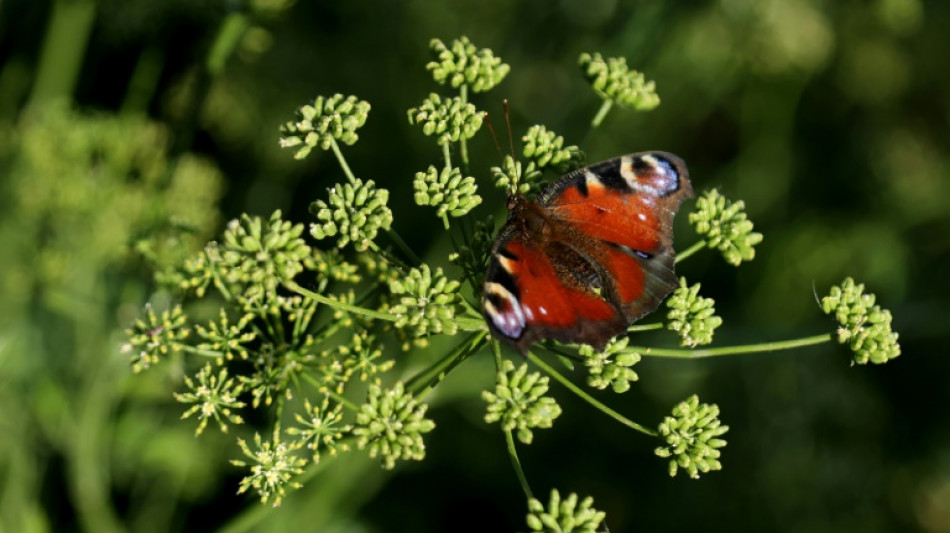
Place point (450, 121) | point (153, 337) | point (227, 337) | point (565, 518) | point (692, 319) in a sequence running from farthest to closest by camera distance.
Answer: point (450, 121)
point (692, 319)
point (153, 337)
point (227, 337)
point (565, 518)

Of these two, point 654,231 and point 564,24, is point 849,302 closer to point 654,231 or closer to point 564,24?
point 654,231

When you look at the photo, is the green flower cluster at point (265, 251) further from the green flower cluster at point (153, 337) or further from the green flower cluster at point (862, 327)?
the green flower cluster at point (862, 327)

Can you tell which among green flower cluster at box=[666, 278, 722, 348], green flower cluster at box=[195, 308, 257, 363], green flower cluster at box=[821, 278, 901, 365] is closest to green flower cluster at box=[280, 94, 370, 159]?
green flower cluster at box=[195, 308, 257, 363]

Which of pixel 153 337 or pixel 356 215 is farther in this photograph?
pixel 153 337

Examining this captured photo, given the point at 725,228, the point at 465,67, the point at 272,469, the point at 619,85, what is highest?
the point at 619,85

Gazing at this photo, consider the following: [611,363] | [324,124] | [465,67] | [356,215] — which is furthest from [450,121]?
[611,363]

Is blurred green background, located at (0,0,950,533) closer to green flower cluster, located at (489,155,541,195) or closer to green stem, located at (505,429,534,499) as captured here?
green flower cluster, located at (489,155,541,195)

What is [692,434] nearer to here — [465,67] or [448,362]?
[448,362]
